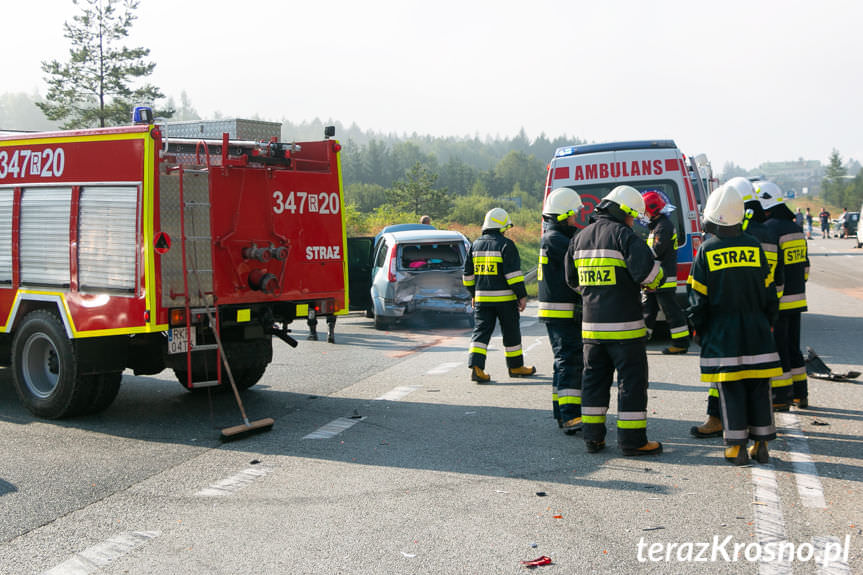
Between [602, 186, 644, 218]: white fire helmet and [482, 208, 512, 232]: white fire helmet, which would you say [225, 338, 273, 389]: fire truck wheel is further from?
[602, 186, 644, 218]: white fire helmet

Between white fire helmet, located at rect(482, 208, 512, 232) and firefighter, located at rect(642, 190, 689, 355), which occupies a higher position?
white fire helmet, located at rect(482, 208, 512, 232)

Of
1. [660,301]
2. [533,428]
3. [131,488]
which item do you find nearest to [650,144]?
[660,301]

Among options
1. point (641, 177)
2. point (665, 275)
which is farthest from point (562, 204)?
point (641, 177)

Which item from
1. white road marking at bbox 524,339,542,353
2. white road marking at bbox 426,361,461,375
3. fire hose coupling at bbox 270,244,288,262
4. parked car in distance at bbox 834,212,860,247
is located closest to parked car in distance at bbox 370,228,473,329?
white road marking at bbox 524,339,542,353

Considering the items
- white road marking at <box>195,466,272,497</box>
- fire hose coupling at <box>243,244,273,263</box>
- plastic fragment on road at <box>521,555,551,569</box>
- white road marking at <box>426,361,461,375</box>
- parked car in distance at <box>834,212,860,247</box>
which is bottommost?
plastic fragment on road at <box>521,555,551,569</box>

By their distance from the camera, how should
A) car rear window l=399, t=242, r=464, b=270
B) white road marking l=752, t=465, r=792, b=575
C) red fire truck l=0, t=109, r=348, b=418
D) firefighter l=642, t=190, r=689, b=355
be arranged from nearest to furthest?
white road marking l=752, t=465, r=792, b=575
red fire truck l=0, t=109, r=348, b=418
firefighter l=642, t=190, r=689, b=355
car rear window l=399, t=242, r=464, b=270

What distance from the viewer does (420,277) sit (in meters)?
14.9

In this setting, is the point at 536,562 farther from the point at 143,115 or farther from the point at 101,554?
the point at 143,115

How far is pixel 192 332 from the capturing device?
7.62 meters

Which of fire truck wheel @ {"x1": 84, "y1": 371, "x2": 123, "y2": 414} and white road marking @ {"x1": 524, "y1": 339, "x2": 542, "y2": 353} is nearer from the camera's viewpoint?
fire truck wheel @ {"x1": 84, "y1": 371, "x2": 123, "y2": 414}

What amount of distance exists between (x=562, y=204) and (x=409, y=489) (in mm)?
3089

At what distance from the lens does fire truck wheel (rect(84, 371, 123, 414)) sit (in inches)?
311

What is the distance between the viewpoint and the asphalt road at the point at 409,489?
14.5 feet

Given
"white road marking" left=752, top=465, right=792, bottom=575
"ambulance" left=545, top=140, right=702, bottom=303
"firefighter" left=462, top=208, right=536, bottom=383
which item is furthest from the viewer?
"ambulance" left=545, top=140, right=702, bottom=303
